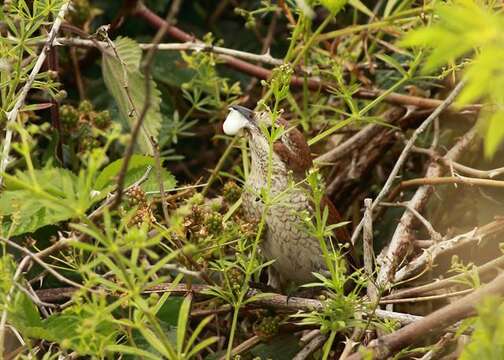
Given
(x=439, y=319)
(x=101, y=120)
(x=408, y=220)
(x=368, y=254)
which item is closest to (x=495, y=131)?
(x=439, y=319)

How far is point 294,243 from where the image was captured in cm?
345

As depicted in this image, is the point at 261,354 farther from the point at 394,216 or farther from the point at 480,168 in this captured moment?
the point at 480,168

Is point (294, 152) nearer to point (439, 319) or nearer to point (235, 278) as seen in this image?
point (235, 278)

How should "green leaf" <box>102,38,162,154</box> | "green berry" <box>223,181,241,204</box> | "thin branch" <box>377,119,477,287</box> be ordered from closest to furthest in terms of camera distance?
"thin branch" <box>377,119,477,287</box>
"green berry" <box>223,181,241,204</box>
"green leaf" <box>102,38,162,154</box>

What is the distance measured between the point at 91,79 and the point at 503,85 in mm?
3291

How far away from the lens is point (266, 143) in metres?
3.44

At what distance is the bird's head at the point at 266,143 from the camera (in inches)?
136

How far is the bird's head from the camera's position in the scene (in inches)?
Result: 136

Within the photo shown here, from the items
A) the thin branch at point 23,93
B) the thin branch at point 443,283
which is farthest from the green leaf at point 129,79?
the thin branch at point 443,283

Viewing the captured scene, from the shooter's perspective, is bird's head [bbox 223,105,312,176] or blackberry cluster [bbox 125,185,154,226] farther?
bird's head [bbox 223,105,312,176]

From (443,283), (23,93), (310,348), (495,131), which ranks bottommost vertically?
(310,348)

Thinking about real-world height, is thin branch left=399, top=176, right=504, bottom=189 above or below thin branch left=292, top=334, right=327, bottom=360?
above

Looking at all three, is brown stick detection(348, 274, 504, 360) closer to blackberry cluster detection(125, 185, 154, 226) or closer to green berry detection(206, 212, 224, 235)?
green berry detection(206, 212, 224, 235)

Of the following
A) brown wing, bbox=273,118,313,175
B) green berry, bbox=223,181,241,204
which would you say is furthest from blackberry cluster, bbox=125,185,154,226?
brown wing, bbox=273,118,313,175
